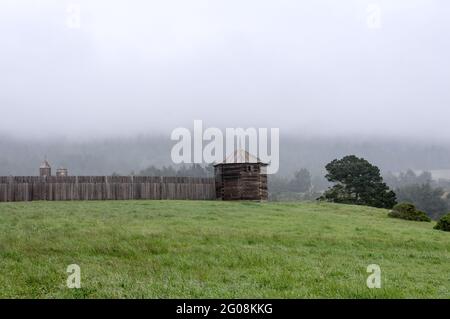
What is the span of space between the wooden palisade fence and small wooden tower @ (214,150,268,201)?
159 cm

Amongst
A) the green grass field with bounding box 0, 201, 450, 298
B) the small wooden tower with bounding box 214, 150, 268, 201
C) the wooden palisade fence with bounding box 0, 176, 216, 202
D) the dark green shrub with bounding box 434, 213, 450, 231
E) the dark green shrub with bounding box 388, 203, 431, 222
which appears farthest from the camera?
the small wooden tower with bounding box 214, 150, 268, 201

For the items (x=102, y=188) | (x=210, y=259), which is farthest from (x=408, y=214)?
(x=210, y=259)

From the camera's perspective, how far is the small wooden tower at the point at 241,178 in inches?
1743

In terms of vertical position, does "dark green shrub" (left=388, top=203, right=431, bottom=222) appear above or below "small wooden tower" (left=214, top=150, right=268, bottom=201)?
→ below

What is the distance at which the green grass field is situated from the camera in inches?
382

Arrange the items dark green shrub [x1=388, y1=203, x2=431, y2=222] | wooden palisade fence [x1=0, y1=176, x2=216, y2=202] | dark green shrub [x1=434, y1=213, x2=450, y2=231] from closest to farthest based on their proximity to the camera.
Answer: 1. dark green shrub [x1=434, y1=213, x2=450, y2=231]
2. dark green shrub [x1=388, y1=203, x2=431, y2=222]
3. wooden palisade fence [x1=0, y1=176, x2=216, y2=202]

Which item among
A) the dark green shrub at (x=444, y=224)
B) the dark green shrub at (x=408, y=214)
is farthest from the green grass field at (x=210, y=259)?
the dark green shrub at (x=408, y=214)

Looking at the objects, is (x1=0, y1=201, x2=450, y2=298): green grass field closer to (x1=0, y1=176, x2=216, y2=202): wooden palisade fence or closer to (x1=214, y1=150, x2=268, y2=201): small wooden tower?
(x1=0, y1=176, x2=216, y2=202): wooden palisade fence

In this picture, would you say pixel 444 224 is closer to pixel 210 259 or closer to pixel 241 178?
pixel 241 178

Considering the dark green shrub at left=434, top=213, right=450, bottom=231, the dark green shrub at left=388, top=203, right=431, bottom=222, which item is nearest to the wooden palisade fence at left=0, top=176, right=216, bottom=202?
the dark green shrub at left=388, top=203, right=431, bottom=222

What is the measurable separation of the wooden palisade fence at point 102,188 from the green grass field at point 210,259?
1627cm

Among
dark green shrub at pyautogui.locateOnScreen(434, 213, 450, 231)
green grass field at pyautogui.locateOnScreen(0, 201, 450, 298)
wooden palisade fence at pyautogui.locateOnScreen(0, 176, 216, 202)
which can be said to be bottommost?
dark green shrub at pyautogui.locateOnScreen(434, 213, 450, 231)

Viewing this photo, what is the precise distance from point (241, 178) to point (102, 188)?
40.5ft
